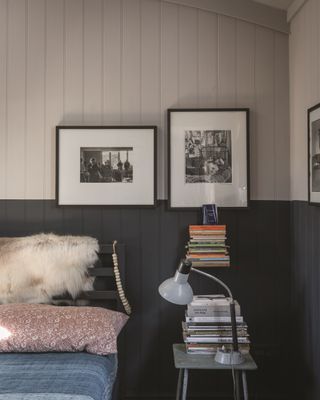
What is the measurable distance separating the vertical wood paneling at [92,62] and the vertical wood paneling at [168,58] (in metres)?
0.38

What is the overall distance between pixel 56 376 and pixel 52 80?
5.92ft

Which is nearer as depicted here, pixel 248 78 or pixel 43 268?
pixel 43 268

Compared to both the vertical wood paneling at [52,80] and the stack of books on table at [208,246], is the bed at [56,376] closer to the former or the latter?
the stack of books on table at [208,246]

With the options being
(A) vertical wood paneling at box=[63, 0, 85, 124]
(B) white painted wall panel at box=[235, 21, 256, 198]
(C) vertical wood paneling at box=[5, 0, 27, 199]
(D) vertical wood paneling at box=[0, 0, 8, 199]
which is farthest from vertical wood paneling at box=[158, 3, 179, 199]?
(D) vertical wood paneling at box=[0, 0, 8, 199]

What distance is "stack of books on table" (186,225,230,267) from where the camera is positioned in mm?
3045

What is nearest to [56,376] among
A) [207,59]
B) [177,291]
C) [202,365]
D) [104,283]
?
[177,291]

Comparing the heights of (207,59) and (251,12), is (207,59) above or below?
below

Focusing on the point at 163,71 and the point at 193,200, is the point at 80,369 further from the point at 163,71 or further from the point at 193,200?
the point at 163,71

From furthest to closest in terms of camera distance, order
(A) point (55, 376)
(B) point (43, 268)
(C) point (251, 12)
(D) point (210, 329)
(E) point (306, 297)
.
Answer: (C) point (251, 12)
(B) point (43, 268)
(E) point (306, 297)
(D) point (210, 329)
(A) point (55, 376)

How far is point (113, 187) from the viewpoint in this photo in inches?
126

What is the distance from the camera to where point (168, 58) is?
3221 mm

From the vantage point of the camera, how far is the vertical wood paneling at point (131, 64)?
3.22m

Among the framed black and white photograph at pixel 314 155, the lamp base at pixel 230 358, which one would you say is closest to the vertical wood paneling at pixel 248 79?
the framed black and white photograph at pixel 314 155

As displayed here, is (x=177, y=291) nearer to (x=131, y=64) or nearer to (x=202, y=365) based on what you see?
(x=202, y=365)
